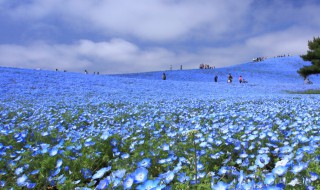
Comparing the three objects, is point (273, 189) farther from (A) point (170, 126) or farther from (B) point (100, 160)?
(A) point (170, 126)

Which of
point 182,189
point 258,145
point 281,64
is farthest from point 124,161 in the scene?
point 281,64

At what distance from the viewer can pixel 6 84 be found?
1844 cm

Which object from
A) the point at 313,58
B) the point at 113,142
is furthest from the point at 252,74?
the point at 113,142

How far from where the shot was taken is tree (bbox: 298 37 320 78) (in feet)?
86.4

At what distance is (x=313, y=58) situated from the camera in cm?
2761

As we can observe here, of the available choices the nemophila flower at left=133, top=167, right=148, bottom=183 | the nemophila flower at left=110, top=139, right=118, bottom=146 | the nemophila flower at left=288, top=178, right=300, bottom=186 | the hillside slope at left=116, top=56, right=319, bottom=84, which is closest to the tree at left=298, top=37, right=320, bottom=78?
the hillside slope at left=116, top=56, right=319, bottom=84

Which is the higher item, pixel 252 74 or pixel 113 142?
pixel 113 142

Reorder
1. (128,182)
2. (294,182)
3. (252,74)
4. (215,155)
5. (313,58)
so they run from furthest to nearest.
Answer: (252,74) < (313,58) < (215,155) < (294,182) < (128,182)

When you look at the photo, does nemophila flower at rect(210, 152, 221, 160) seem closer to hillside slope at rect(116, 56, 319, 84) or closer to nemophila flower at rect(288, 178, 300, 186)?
nemophila flower at rect(288, 178, 300, 186)

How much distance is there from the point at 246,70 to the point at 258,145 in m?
45.9

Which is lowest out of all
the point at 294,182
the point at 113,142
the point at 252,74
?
the point at 252,74

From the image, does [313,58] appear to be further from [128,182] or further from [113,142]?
[128,182]

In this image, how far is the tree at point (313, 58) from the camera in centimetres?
2634

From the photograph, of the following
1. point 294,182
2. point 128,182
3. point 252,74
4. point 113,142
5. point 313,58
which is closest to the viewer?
point 128,182
